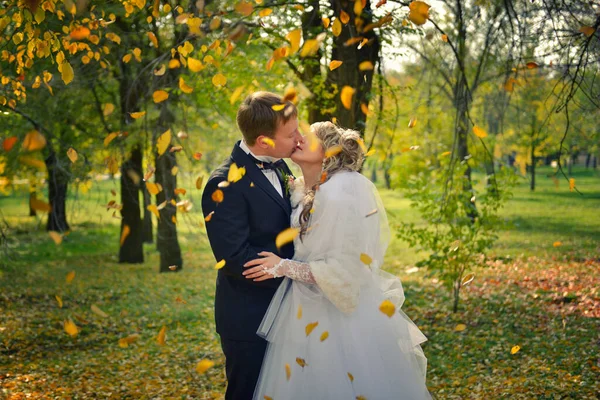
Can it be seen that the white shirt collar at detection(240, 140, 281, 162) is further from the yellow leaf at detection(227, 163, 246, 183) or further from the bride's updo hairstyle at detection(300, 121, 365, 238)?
the bride's updo hairstyle at detection(300, 121, 365, 238)

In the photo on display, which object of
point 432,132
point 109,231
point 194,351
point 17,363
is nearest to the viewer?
point 17,363

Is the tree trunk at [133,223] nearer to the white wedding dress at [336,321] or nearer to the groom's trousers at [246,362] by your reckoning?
→ the groom's trousers at [246,362]

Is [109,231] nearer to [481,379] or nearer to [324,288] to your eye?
[481,379]

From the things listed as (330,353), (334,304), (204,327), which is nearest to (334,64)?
(334,304)

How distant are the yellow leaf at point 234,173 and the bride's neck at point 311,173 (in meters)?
0.36

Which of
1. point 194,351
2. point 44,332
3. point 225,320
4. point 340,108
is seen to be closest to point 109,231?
point 44,332

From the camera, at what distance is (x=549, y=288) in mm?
9289

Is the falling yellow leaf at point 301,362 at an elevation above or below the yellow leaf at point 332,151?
below

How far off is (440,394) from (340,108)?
324 centimetres

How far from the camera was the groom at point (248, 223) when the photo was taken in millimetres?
3006

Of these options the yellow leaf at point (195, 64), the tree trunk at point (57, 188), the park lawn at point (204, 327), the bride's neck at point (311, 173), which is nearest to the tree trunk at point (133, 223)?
the park lawn at point (204, 327)

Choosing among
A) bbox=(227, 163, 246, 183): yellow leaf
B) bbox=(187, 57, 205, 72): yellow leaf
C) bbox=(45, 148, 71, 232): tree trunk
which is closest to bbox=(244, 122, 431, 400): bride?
bbox=(227, 163, 246, 183): yellow leaf

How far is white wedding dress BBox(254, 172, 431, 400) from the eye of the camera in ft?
9.77

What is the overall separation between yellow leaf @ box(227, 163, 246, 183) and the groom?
0.03 m
